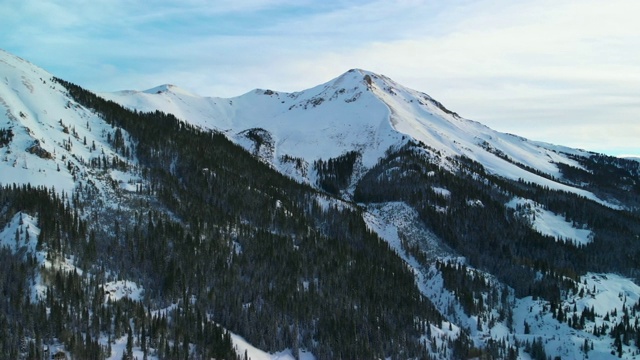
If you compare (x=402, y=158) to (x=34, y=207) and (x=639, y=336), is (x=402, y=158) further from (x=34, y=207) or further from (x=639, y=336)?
(x=34, y=207)

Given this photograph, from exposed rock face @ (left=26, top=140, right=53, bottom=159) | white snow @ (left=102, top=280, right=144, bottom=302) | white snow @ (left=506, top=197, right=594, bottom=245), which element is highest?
exposed rock face @ (left=26, top=140, right=53, bottom=159)

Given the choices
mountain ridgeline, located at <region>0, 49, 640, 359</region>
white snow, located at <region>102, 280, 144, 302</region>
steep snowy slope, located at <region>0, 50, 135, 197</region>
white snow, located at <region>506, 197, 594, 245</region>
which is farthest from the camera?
white snow, located at <region>506, 197, 594, 245</region>

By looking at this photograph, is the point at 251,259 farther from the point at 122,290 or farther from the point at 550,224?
the point at 550,224

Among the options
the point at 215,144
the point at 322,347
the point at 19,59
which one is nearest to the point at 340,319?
the point at 322,347

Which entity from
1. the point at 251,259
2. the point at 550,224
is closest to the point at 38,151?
the point at 251,259

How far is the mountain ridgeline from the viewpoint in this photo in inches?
3123

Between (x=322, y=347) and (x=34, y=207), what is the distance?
54392 mm

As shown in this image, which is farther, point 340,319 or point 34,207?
point 340,319

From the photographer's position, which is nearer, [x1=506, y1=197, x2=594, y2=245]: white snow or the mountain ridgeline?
the mountain ridgeline

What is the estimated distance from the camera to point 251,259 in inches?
4304

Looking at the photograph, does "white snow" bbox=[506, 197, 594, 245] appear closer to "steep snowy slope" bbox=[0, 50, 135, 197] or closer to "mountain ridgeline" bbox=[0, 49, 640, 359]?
"mountain ridgeline" bbox=[0, 49, 640, 359]

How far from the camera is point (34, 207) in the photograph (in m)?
90.0

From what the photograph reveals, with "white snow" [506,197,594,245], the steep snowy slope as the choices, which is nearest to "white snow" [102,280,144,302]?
the steep snowy slope

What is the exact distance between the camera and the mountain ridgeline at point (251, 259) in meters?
79.3
